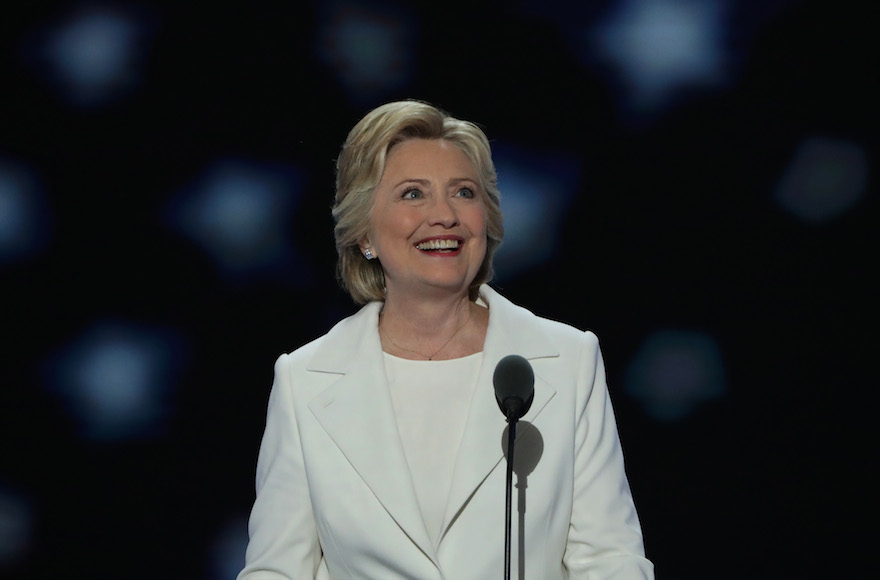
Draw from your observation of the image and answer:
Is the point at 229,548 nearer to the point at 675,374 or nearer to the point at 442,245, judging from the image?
the point at 442,245

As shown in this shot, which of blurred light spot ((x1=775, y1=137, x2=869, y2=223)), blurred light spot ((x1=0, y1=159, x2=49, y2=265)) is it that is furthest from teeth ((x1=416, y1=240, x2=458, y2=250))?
blurred light spot ((x1=0, y1=159, x2=49, y2=265))

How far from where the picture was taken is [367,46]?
109 inches

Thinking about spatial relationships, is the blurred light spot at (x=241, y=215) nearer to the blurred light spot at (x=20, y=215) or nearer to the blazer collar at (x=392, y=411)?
the blurred light spot at (x=20, y=215)

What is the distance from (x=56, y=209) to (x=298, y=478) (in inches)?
43.5

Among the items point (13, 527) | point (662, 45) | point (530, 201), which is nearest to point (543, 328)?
point (530, 201)

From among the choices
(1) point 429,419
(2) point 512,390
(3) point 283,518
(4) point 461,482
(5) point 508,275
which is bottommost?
(3) point 283,518

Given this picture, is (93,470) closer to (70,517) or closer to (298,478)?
(70,517)

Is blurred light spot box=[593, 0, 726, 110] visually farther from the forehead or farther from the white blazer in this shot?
the white blazer

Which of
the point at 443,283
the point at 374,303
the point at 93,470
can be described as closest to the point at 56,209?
the point at 93,470

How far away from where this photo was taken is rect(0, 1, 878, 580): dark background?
2.79 meters

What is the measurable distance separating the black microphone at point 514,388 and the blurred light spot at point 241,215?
4.00 feet

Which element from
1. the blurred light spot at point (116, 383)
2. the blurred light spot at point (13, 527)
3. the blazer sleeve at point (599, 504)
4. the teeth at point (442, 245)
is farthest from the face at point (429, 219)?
the blurred light spot at point (13, 527)

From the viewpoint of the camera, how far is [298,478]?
2240mm

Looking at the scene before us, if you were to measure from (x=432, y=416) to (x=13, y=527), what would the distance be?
1289 mm
